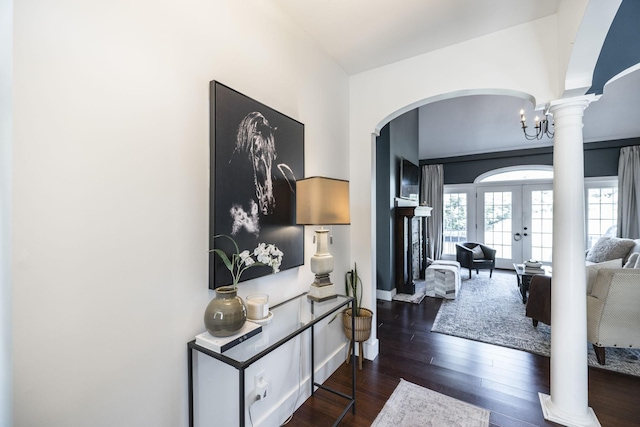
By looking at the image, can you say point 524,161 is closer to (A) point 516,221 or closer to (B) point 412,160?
(A) point 516,221

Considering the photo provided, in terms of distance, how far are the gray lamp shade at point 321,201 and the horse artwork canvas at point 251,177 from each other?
118 millimetres

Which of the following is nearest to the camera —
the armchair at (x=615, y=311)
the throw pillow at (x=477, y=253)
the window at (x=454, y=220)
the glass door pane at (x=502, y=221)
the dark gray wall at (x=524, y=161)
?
the armchair at (x=615, y=311)

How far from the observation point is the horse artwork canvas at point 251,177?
1.35 m

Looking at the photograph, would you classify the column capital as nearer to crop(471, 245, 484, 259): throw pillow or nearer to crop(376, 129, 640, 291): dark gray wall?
crop(376, 129, 640, 291): dark gray wall

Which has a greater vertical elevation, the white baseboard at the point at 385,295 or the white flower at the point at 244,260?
the white flower at the point at 244,260

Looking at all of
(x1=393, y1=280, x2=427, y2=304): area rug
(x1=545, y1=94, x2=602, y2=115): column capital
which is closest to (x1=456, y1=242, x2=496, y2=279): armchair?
(x1=393, y1=280, x2=427, y2=304): area rug

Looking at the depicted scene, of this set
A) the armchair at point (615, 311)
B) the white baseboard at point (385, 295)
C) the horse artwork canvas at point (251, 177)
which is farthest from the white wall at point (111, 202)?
the white baseboard at point (385, 295)

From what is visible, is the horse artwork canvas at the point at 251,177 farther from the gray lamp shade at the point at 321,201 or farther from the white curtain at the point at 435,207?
the white curtain at the point at 435,207

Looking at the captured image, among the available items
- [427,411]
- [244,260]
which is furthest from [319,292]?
[427,411]

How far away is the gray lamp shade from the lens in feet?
5.49

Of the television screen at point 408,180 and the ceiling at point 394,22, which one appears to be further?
the television screen at point 408,180

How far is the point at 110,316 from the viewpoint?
100 centimetres

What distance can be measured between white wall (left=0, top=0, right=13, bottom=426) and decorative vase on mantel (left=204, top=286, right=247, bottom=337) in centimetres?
59

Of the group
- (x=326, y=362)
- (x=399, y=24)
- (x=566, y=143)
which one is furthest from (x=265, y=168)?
(x=566, y=143)
